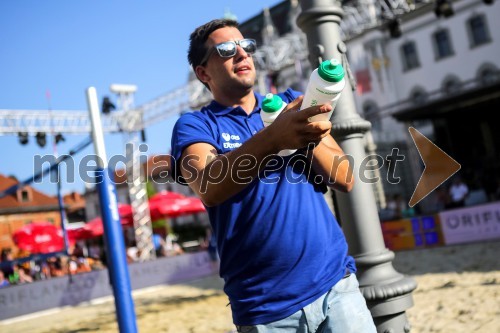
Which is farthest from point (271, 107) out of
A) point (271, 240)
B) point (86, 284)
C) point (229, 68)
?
point (86, 284)

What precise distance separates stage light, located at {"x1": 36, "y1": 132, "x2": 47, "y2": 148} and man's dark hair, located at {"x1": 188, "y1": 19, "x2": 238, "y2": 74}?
14377mm

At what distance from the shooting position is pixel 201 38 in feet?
6.38

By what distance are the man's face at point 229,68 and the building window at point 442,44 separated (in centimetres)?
2724

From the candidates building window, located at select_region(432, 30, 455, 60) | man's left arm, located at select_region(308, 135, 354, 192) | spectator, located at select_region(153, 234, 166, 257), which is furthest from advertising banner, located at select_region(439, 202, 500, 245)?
building window, located at select_region(432, 30, 455, 60)

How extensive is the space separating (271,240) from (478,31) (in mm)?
27408

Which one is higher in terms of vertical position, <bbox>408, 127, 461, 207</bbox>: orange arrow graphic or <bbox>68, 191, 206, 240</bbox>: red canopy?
<bbox>68, 191, 206, 240</bbox>: red canopy

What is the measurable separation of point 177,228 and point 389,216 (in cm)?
2324

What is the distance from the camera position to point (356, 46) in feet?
97.6

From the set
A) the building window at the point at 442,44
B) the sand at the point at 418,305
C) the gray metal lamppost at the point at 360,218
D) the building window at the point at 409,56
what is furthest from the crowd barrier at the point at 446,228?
the building window at the point at 409,56

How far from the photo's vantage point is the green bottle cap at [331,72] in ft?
4.58

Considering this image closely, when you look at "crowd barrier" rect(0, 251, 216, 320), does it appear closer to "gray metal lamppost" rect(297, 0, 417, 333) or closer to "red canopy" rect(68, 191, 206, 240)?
"red canopy" rect(68, 191, 206, 240)

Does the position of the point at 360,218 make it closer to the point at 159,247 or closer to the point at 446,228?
the point at 446,228

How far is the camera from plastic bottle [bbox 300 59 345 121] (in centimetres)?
140

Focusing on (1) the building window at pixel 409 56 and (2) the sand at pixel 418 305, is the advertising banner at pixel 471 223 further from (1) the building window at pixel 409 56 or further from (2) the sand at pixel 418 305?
(1) the building window at pixel 409 56
